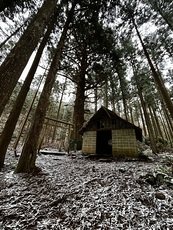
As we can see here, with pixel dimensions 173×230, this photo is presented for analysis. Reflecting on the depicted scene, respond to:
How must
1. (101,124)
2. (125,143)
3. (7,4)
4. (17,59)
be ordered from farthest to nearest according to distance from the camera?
(101,124), (125,143), (7,4), (17,59)

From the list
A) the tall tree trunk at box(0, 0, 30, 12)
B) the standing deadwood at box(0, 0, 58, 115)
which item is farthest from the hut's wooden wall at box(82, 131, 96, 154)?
the tall tree trunk at box(0, 0, 30, 12)

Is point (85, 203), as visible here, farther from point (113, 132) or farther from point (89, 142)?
point (89, 142)

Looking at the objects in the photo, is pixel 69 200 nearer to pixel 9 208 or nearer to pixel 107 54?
pixel 9 208

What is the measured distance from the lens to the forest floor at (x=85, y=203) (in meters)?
1.85

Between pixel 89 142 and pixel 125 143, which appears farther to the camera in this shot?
pixel 89 142

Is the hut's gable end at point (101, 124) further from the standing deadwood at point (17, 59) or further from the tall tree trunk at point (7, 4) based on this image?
the tall tree trunk at point (7, 4)

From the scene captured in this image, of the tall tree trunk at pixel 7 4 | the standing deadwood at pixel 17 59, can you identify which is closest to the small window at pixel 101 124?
the standing deadwood at pixel 17 59

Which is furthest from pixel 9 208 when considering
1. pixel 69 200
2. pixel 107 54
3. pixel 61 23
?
pixel 107 54

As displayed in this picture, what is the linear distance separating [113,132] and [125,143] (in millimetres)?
1269

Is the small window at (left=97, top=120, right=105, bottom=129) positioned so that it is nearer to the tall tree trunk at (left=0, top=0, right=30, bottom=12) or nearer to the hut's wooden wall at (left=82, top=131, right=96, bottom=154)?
the hut's wooden wall at (left=82, top=131, right=96, bottom=154)

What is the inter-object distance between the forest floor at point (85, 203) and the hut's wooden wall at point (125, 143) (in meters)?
4.59

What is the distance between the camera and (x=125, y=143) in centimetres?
838

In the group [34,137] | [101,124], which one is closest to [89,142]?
[101,124]

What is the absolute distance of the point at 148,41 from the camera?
976 cm
